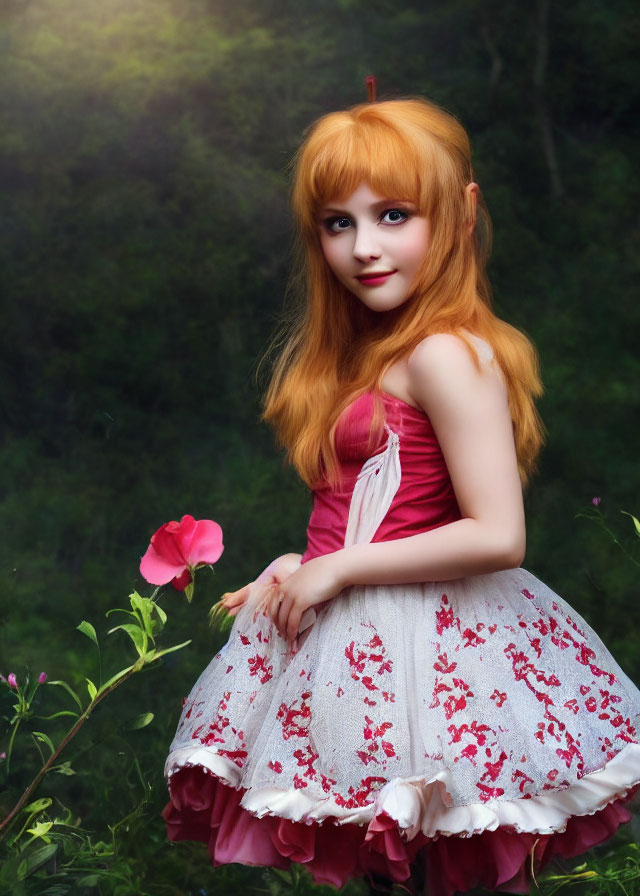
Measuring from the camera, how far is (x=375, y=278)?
4.35 ft

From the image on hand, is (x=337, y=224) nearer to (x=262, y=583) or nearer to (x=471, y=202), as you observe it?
(x=471, y=202)

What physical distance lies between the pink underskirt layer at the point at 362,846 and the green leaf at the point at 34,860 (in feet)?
0.60

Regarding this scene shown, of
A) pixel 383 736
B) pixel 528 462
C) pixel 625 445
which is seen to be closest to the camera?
pixel 383 736

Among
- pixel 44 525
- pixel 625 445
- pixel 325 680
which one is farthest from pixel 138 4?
pixel 325 680

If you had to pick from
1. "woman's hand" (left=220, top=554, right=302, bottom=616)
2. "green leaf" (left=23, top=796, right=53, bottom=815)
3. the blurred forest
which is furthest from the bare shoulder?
the blurred forest

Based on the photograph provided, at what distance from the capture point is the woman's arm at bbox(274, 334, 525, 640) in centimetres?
122

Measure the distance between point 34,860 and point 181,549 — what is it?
1.24ft

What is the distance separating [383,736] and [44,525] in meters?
1.13

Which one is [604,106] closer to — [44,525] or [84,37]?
[84,37]

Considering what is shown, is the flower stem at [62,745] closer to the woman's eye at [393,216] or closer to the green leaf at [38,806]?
the green leaf at [38,806]

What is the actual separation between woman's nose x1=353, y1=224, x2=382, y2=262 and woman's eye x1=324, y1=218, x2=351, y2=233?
3 cm

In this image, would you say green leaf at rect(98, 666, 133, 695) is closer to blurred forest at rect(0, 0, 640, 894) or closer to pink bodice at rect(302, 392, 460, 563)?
pink bodice at rect(302, 392, 460, 563)

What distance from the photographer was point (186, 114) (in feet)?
7.36

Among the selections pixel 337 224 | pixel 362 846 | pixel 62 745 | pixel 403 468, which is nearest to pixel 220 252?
pixel 337 224
